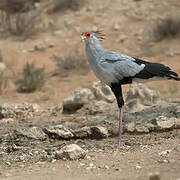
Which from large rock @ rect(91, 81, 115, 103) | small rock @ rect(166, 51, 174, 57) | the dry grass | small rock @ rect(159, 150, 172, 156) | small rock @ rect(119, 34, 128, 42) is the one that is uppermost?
the dry grass

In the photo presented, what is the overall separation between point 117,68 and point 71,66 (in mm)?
6791

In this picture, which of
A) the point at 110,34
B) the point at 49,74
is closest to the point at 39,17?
the point at 110,34

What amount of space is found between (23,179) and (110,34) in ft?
35.9

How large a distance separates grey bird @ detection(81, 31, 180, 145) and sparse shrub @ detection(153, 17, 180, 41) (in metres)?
8.33

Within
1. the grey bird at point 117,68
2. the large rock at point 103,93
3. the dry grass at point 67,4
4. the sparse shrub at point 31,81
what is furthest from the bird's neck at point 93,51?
the dry grass at point 67,4

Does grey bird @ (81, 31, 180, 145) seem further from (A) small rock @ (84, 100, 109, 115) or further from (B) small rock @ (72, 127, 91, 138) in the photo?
(A) small rock @ (84, 100, 109, 115)

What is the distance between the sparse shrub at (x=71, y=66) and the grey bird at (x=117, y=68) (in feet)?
20.6

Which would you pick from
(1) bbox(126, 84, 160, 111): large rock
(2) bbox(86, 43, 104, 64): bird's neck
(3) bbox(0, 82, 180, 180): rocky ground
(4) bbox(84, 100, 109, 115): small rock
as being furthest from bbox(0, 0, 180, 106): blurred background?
(2) bbox(86, 43, 104, 64): bird's neck

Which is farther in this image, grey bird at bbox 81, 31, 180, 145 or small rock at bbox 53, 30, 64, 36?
small rock at bbox 53, 30, 64, 36

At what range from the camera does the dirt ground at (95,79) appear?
13.8 ft

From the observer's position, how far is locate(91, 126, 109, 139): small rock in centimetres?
586

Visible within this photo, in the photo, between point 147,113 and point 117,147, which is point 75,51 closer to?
point 147,113

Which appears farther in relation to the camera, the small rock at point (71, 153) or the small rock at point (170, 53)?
the small rock at point (170, 53)

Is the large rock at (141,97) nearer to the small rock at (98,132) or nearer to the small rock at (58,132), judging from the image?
the small rock at (98,132)
